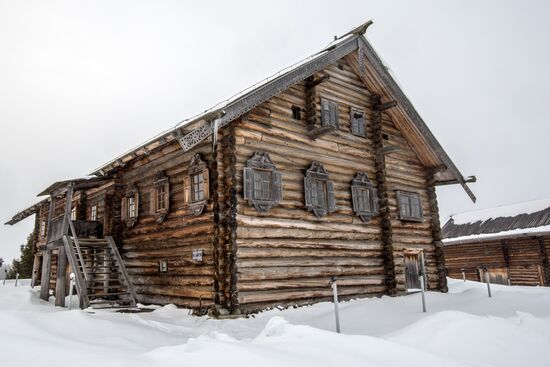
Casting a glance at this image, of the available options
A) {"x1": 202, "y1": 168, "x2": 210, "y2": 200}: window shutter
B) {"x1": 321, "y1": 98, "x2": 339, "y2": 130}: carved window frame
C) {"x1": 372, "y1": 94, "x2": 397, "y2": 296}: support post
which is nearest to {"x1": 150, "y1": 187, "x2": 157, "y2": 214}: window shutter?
{"x1": 202, "y1": 168, "x2": 210, "y2": 200}: window shutter

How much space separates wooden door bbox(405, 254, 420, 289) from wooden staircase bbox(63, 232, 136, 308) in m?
9.89

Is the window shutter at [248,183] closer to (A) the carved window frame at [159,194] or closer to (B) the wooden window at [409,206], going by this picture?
(A) the carved window frame at [159,194]

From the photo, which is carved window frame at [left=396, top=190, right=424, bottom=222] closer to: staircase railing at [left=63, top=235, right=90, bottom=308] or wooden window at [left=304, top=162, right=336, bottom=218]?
wooden window at [left=304, top=162, right=336, bottom=218]

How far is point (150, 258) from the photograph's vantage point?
13797 mm

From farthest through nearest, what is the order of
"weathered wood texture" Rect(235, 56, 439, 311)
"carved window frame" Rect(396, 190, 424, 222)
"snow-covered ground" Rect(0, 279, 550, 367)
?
"carved window frame" Rect(396, 190, 424, 222)
"weathered wood texture" Rect(235, 56, 439, 311)
"snow-covered ground" Rect(0, 279, 550, 367)

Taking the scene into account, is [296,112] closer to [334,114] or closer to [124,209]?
[334,114]

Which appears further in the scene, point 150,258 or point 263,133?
point 150,258

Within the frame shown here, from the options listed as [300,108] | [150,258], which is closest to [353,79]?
[300,108]

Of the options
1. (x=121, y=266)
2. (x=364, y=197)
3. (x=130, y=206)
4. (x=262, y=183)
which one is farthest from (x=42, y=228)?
(x=364, y=197)

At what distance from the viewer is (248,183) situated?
11.4 metres

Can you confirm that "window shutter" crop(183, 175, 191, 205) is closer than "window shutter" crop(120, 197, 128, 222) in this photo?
Yes

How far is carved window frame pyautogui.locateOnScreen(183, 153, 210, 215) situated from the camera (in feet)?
37.8

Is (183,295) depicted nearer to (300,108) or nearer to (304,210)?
(304,210)

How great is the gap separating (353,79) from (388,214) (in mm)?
5161
